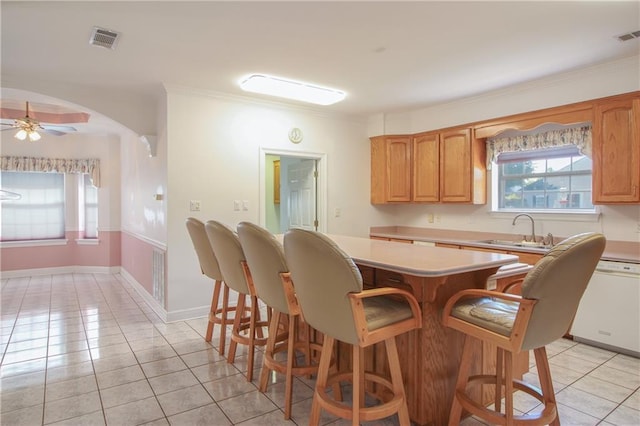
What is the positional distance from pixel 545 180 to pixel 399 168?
5.70 ft

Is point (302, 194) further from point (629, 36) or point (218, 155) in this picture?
point (629, 36)

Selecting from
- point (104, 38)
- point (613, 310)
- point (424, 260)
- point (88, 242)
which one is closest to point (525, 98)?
point (613, 310)

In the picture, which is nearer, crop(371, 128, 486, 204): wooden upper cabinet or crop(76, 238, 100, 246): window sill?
crop(371, 128, 486, 204): wooden upper cabinet

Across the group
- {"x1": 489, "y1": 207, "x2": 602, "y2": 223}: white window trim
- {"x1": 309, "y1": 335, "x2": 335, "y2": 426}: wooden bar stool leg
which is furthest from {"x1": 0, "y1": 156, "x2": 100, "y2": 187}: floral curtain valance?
{"x1": 489, "y1": 207, "x2": 602, "y2": 223}: white window trim

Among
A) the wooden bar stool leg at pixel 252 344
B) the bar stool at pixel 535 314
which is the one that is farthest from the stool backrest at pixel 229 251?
the bar stool at pixel 535 314

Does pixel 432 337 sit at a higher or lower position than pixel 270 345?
higher

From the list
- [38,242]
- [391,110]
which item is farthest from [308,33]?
[38,242]

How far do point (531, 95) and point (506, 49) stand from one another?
1137mm

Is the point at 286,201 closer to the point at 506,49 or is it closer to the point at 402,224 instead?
the point at 402,224

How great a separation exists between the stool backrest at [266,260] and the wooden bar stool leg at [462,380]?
95cm

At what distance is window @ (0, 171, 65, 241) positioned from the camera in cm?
615

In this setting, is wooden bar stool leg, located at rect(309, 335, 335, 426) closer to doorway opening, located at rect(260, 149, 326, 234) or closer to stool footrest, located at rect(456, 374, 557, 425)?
stool footrest, located at rect(456, 374, 557, 425)

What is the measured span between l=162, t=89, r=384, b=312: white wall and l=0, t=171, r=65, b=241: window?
411 cm

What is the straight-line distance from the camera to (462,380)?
1.83 meters
